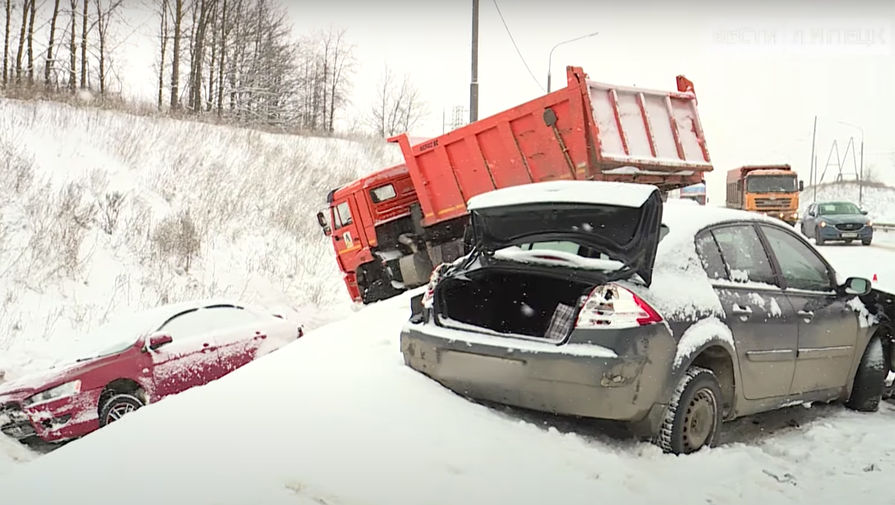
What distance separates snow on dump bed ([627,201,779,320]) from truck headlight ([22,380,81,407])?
590 cm

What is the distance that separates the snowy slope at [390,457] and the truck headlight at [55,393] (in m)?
3.40

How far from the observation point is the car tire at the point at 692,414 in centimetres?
407

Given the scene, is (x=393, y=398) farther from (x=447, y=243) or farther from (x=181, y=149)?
(x=181, y=149)

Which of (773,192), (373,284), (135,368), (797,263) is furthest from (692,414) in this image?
(773,192)

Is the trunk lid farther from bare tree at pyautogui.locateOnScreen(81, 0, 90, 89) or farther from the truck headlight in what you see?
bare tree at pyautogui.locateOnScreen(81, 0, 90, 89)

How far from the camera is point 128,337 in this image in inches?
315

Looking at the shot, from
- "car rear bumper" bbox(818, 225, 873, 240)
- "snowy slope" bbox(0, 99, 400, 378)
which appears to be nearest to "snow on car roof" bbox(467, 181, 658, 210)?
"snowy slope" bbox(0, 99, 400, 378)

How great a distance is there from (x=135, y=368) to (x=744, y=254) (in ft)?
20.3

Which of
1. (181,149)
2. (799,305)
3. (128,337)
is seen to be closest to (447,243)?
(128,337)

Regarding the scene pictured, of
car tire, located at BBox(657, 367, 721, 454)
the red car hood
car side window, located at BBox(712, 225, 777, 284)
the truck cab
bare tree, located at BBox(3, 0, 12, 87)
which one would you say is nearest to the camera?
car tire, located at BBox(657, 367, 721, 454)

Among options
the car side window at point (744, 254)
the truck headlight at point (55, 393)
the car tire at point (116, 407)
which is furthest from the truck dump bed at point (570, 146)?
the truck headlight at point (55, 393)

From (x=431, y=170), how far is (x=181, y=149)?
1194cm

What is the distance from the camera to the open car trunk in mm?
4465

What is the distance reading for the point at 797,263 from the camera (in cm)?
534
